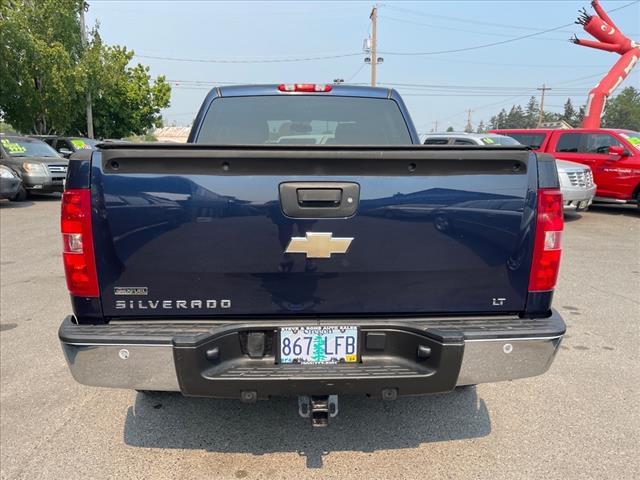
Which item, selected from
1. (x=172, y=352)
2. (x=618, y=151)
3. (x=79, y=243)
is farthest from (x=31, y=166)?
(x=618, y=151)

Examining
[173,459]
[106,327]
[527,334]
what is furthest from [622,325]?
[106,327]

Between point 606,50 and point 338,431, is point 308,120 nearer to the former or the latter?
point 338,431

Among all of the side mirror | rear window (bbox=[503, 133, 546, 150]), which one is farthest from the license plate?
rear window (bbox=[503, 133, 546, 150])

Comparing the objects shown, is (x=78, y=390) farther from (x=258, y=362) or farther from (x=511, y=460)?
(x=511, y=460)

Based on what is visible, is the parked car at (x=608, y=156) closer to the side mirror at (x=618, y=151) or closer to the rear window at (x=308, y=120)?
the side mirror at (x=618, y=151)

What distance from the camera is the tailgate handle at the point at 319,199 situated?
2.04m

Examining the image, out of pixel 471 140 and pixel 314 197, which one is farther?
pixel 471 140

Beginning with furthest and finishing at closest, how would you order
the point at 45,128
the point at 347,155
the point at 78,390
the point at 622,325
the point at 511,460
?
the point at 45,128
the point at 622,325
the point at 78,390
the point at 511,460
the point at 347,155

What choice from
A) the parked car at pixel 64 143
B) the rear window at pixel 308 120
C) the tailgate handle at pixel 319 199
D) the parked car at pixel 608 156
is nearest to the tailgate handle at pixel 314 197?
the tailgate handle at pixel 319 199

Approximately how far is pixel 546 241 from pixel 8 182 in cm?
1309

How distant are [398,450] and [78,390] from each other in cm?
225

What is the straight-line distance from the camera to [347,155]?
2.06 meters

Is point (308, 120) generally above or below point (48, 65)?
below

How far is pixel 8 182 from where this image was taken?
11555 mm
